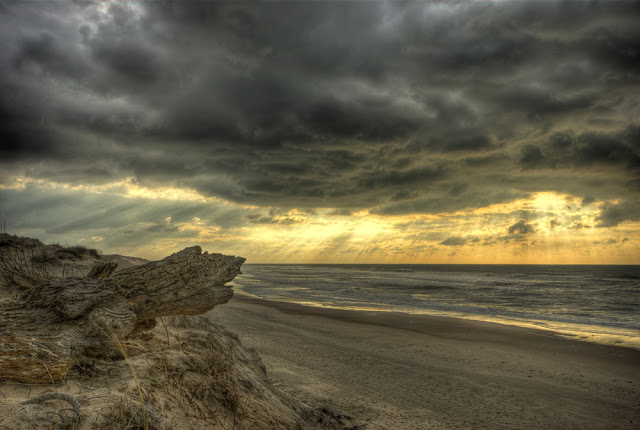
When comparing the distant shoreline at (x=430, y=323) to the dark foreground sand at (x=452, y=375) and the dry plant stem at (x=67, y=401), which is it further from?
the dry plant stem at (x=67, y=401)

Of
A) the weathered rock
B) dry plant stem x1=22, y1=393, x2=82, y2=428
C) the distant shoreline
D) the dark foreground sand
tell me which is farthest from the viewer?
the distant shoreline

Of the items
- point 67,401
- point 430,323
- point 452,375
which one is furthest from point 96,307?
point 430,323

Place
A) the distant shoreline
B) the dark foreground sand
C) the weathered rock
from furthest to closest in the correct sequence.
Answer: the distant shoreline → the dark foreground sand → the weathered rock

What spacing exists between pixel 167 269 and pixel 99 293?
0.82 m

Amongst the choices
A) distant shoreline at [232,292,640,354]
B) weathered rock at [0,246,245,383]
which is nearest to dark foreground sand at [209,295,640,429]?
distant shoreline at [232,292,640,354]

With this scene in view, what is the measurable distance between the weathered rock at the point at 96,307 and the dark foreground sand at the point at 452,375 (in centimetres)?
359

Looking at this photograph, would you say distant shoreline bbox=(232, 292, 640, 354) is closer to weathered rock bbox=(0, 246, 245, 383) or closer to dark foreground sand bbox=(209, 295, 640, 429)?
dark foreground sand bbox=(209, 295, 640, 429)

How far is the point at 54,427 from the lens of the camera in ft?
8.43

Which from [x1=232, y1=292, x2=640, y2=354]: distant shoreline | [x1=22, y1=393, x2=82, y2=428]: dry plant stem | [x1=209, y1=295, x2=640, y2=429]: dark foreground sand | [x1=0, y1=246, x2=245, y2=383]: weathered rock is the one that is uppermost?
[x1=0, y1=246, x2=245, y2=383]: weathered rock

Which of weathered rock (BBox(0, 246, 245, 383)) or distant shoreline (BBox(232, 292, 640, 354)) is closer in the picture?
weathered rock (BBox(0, 246, 245, 383))

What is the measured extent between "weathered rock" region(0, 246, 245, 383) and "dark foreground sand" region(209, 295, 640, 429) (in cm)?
359

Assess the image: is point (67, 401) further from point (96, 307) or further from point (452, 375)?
point (452, 375)

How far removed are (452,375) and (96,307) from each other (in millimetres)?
8513

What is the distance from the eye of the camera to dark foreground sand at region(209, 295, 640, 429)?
265 inches
